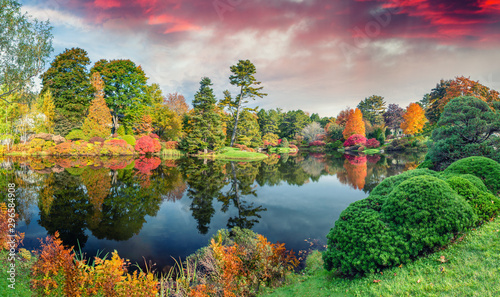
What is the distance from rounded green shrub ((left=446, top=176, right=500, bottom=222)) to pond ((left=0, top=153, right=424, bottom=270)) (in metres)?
3.15

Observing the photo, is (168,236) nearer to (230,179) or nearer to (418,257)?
(418,257)

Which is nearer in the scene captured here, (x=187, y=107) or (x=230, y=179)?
(x=230, y=179)

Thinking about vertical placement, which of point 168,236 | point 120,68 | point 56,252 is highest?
point 120,68

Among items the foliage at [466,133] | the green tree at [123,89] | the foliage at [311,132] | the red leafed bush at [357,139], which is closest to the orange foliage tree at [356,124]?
the red leafed bush at [357,139]

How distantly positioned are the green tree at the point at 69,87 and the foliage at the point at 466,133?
36045 mm

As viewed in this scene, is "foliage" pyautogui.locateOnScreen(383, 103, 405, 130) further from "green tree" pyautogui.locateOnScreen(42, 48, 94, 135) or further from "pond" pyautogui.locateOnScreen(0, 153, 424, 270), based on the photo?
"green tree" pyautogui.locateOnScreen(42, 48, 94, 135)

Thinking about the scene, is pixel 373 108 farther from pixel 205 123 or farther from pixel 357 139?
pixel 205 123

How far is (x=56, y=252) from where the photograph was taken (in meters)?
3.07

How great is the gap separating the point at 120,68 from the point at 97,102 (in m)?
7.49

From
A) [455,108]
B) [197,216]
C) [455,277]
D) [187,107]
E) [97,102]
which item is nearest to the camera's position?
[455,277]

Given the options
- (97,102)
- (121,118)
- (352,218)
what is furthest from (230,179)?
(121,118)

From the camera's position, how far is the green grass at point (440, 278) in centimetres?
250

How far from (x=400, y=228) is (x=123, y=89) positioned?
35467 millimetres

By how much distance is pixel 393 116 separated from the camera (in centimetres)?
5188
